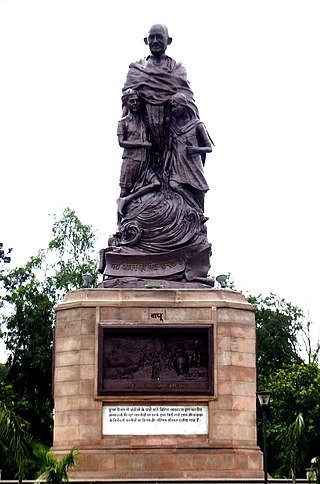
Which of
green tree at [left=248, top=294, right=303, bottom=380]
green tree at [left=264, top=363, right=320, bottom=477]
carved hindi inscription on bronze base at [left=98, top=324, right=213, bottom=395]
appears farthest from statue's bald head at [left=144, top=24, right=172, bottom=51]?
green tree at [left=248, top=294, right=303, bottom=380]

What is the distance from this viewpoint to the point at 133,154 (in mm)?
28453

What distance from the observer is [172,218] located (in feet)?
90.5

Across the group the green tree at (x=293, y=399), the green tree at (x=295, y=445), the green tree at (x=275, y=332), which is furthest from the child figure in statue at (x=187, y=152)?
the green tree at (x=275, y=332)

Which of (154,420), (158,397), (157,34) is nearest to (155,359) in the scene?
(158,397)

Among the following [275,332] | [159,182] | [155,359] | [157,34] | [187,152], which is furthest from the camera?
[275,332]

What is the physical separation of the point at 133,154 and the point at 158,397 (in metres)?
7.15

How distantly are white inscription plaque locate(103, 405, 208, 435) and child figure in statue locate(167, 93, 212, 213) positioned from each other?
19.5 feet

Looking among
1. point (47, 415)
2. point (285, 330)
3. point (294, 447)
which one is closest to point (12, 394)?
point (47, 415)

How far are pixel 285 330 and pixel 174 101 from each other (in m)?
31.5

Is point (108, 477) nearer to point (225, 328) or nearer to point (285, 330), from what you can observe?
point (225, 328)

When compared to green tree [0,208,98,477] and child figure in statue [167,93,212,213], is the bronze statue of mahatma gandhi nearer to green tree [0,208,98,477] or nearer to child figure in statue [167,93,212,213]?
child figure in statue [167,93,212,213]

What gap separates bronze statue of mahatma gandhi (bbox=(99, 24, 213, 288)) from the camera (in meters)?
27.0

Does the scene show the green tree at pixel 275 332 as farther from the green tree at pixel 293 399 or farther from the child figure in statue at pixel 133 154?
the child figure in statue at pixel 133 154

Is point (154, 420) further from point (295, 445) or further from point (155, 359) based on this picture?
point (295, 445)
